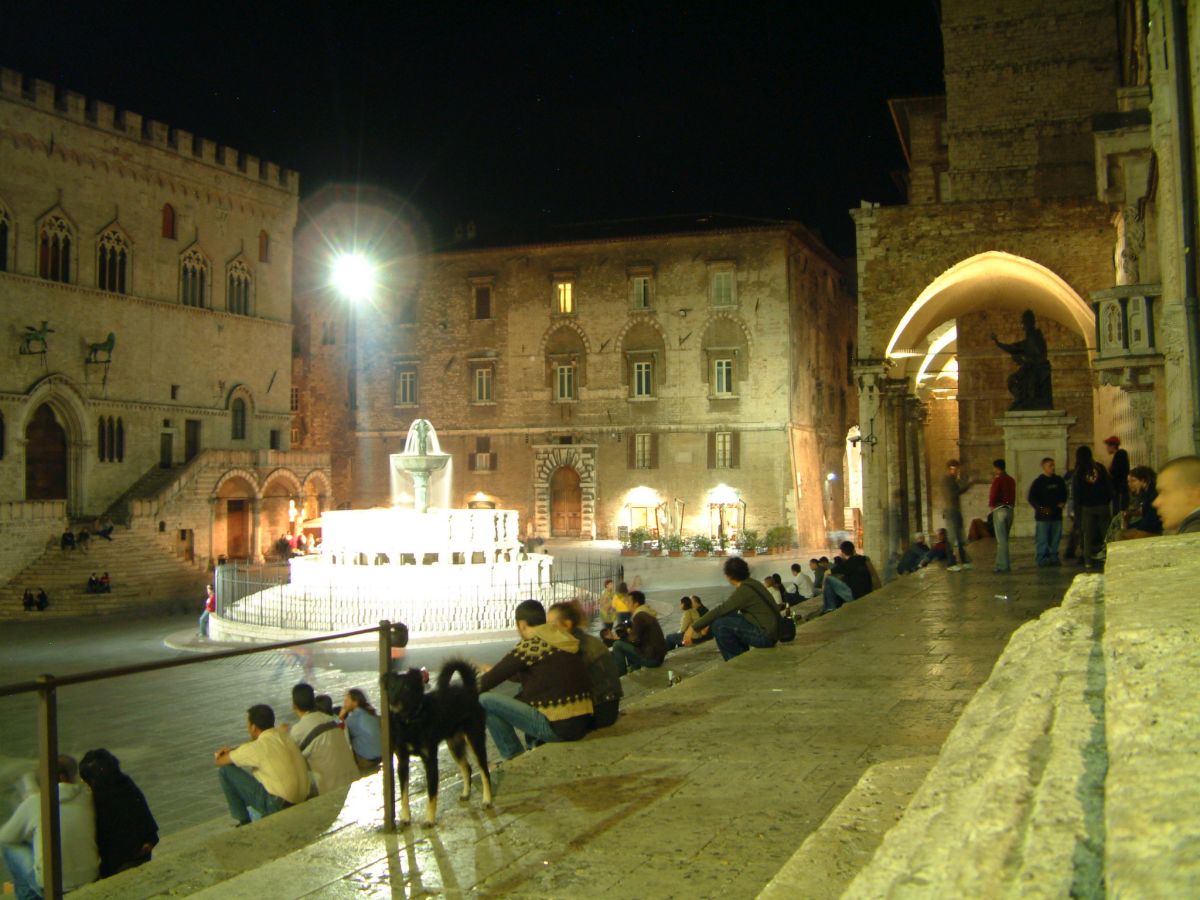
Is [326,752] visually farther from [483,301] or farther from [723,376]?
[483,301]

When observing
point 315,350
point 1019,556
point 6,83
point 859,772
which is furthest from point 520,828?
point 315,350

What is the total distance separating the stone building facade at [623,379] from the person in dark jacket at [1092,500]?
24594mm

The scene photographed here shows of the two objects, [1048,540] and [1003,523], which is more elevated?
[1003,523]

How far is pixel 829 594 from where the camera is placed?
1298cm

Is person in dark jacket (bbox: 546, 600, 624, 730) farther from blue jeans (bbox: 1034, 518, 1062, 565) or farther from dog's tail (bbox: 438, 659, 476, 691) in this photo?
blue jeans (bbox: 1034, 518, 1062, 565)

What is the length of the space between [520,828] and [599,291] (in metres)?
36.4

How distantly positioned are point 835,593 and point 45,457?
93.6 ft

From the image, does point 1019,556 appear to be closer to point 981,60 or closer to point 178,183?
point 981,60

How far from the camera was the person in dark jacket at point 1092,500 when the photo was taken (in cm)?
1196

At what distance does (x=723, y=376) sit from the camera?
128 feet

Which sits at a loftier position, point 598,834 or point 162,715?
point 598,834

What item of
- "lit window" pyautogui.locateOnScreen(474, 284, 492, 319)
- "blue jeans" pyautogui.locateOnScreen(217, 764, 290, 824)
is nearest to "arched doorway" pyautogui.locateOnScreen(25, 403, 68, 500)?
"lit window" pyautogui.locateOnScreen(474, 284, 492, 319)

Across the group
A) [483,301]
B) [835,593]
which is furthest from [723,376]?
[835,593]

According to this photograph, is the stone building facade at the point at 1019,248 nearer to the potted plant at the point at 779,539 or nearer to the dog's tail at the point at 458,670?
the potted plant at the point at 779,539
